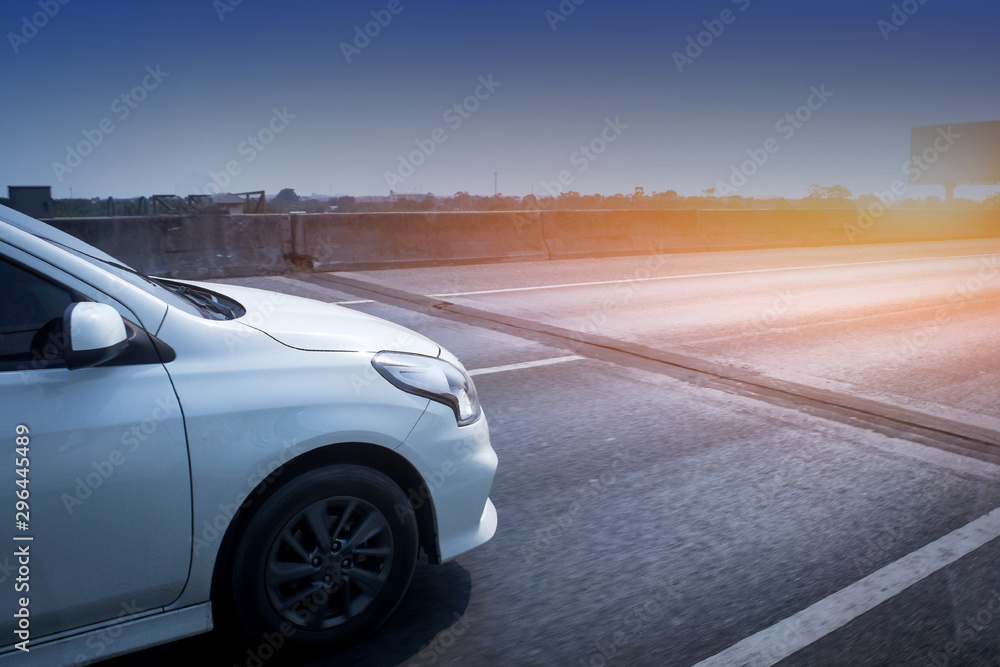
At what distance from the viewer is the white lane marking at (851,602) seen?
9.45ft

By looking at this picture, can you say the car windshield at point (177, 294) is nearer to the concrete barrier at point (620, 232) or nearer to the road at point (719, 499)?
the road at point (719, 499)

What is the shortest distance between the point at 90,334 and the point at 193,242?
35.5ft

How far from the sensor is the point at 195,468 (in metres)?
2.47

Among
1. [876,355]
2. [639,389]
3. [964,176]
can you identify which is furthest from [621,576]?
[964,176]

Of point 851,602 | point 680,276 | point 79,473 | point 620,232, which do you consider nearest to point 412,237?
point 680,276

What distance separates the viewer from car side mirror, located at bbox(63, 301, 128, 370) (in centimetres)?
231

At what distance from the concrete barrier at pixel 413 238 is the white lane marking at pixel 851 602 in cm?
1131

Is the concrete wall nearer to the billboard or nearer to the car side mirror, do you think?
the car side mirror

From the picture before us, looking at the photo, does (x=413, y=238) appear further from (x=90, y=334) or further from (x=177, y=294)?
(x=90, y=334)

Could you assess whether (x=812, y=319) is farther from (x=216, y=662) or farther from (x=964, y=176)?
(x=964, y=176)

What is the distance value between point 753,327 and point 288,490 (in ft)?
24.2

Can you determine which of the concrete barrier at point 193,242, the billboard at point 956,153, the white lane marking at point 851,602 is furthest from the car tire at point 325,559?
the billboard at point 956,153

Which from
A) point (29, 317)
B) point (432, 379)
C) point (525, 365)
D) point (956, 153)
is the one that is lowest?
point (525, 365)

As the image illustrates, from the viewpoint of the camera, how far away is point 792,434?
17.4 feet
